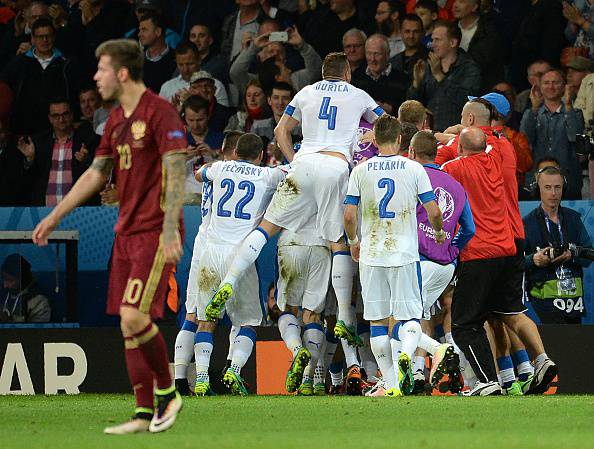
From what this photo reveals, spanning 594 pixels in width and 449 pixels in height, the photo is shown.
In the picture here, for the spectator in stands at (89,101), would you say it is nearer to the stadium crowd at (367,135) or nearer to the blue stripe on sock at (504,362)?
the stadium crowd at (367,135)

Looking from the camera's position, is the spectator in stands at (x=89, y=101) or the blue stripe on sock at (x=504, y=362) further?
the spectator in stands at (x=89, y=101)

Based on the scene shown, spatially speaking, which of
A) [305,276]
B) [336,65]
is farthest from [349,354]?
[336,65]

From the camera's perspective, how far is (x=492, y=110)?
12242 millimetres

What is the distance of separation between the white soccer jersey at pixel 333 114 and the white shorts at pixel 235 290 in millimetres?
1217

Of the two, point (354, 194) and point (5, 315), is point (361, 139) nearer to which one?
point (354, 194)

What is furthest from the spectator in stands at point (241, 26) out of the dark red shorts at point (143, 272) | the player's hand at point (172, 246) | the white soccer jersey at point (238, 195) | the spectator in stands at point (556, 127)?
the player's hand at point (172, 246)

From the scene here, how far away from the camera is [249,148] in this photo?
12.3m

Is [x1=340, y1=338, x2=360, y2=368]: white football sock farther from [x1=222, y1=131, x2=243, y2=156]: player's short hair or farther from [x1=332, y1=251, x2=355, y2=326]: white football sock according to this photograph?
[x1=222, y1=131, x2=243, y2=156]: player's short hair

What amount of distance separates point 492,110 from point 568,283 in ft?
7.20

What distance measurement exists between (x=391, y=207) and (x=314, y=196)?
1.42 meters

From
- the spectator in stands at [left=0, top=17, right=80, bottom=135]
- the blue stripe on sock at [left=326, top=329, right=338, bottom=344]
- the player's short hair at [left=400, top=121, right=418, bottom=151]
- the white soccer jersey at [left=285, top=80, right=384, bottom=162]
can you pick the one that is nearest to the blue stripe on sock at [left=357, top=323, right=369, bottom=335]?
the blue stripe on sock at [left=326, top=329, right=338, bottom=344]

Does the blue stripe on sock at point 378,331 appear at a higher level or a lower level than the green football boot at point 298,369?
higher

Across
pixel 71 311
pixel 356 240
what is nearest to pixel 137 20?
pixel 71 311

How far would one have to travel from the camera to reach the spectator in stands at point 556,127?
14766mm
